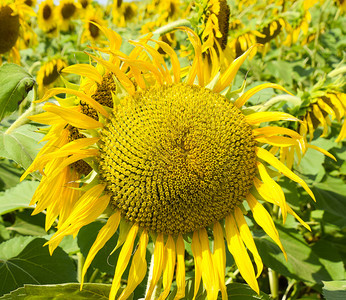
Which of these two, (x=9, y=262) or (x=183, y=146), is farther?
(x=9, y=262)

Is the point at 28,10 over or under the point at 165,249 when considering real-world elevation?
over

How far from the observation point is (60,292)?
1137 mm

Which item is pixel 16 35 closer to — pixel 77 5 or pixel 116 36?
pixel 116 36

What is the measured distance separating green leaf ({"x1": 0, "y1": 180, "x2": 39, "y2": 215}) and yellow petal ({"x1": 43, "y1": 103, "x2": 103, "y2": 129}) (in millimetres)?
843

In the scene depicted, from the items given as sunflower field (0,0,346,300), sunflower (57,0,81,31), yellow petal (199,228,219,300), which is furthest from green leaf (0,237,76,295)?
sunflower (57,0,81,31)

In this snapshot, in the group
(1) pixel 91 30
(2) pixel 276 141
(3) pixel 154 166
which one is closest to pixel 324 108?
(2) pixel 276 141

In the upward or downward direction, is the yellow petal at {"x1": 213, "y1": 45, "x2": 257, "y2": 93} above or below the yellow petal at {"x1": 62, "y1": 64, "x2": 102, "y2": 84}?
above

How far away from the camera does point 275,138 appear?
4.08ft

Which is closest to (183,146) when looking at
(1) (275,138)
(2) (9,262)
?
(1) (275,138)

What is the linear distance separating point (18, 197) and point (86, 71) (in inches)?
39.5

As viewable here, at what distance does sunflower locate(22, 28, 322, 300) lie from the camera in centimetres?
110

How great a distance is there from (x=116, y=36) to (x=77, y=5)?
404 centimetres

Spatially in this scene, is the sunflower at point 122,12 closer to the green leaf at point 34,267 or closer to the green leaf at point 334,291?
the green leaf at point 34,267

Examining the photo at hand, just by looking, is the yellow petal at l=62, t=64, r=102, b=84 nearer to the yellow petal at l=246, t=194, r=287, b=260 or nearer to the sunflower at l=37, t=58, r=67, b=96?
the yellow petal at l=246, t=194, r=287, b=260
